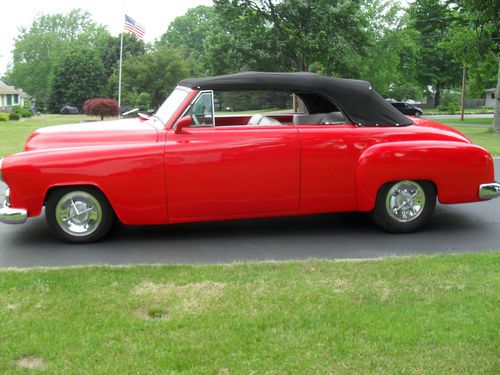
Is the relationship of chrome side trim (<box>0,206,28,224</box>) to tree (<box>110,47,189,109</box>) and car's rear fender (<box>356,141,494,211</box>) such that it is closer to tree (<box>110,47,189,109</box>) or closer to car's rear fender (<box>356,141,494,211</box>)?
car's rear fender (<box>356,141,494,211</box>)

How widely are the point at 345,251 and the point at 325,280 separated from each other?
1181 mm

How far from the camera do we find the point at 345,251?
5.55 m

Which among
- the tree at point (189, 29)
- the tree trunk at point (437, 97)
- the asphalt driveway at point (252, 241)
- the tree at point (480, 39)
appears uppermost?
the tree at point (189, 29)

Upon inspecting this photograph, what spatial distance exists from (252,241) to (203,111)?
4.57ft

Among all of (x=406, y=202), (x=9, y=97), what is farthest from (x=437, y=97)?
(x=406, y=202)

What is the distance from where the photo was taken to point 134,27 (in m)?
30.4

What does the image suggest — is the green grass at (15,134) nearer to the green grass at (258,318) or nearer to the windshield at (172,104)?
the windshield at (172,104)

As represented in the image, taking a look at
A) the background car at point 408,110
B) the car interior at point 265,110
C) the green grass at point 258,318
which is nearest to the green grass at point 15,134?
the car interior at point 265,110

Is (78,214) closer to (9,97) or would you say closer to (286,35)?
(286,35)

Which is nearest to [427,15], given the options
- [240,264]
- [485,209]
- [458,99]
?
[458,99]

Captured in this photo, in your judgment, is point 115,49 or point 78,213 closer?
point 78,213

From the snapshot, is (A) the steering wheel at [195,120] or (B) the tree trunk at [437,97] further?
(B) the tree trunk at [437,97]

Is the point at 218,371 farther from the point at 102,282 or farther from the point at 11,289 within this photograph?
the point at 11,289

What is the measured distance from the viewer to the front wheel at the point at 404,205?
20.1ft
